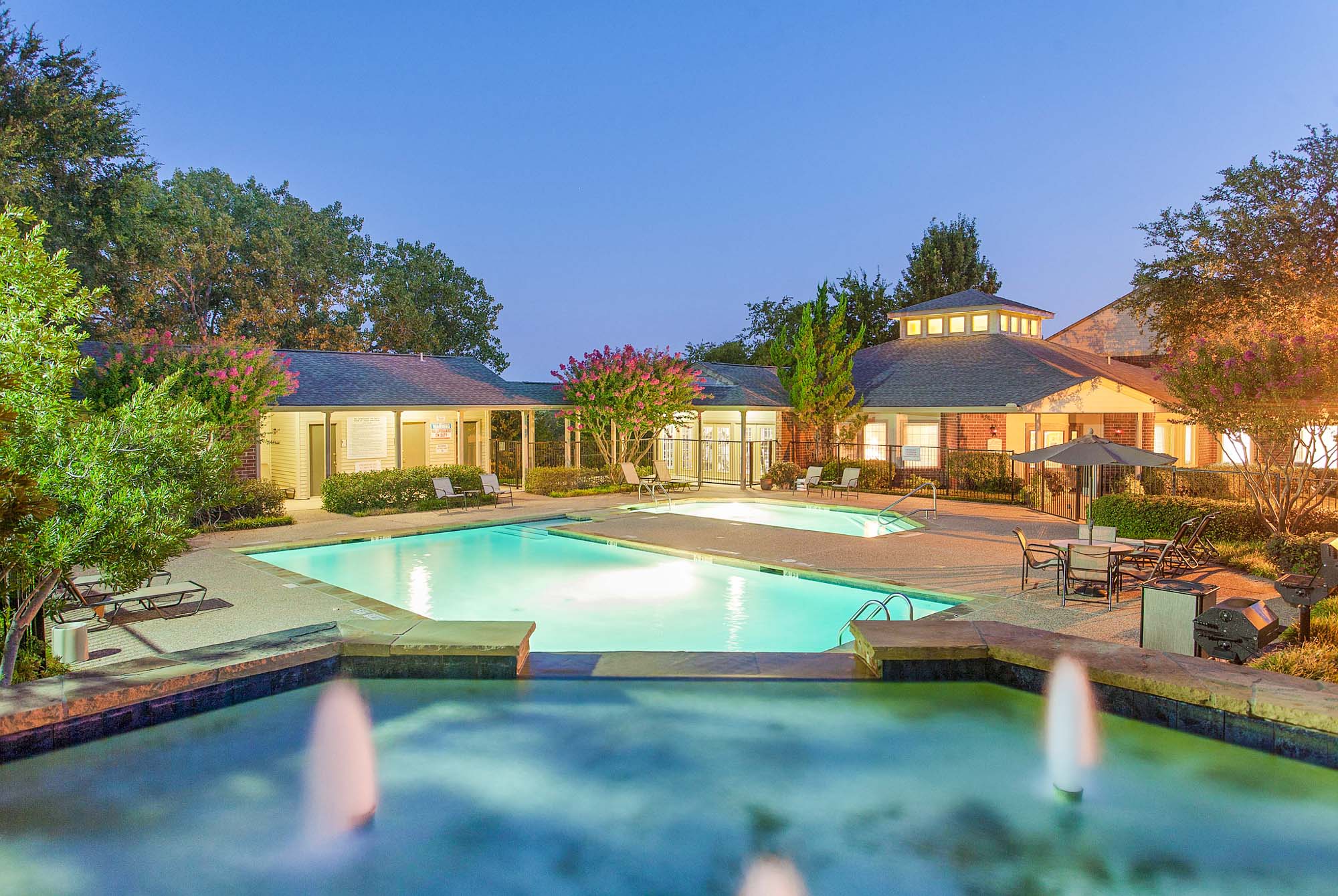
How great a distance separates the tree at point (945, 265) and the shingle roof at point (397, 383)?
25585 mm

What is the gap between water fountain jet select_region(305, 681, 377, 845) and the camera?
16.0 feet

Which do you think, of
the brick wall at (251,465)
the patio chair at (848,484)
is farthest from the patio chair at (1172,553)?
the brick wall at (251,465)

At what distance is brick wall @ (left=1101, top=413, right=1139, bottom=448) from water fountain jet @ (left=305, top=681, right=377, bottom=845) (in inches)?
1033

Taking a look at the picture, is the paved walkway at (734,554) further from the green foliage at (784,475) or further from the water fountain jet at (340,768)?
the green foliage at (784,475)

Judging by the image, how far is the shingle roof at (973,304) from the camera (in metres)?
30.1

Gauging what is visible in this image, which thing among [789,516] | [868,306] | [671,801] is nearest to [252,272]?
[789,516]

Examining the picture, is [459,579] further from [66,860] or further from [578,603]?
[66,860]

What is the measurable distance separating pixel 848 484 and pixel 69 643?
1723cm

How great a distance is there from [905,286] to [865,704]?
4279cm

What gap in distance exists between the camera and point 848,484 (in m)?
21.1

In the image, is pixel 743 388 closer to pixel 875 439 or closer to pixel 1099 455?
pixel 875 439

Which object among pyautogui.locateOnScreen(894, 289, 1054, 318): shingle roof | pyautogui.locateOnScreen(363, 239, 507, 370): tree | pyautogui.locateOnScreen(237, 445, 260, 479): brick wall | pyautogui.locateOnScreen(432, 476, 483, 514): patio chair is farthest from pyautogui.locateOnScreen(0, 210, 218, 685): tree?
pyautogui.locateOnScreen(363, 239, 507, 370): tree

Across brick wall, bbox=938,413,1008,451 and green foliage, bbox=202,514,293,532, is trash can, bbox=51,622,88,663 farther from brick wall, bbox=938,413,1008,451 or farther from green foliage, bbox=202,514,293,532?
brick wall, bbox=938,413,1008,451

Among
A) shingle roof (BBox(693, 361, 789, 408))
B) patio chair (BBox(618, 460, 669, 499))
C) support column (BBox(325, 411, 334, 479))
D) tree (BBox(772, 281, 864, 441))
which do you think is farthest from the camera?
shingle roof (BBox(693, 361, 789, 408))
